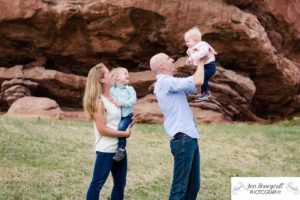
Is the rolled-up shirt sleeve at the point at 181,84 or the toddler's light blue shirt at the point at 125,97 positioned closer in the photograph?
the rolled-up shirt sleeve at the point at 181,84

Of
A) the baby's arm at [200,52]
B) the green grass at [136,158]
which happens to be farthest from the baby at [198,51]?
the green grass at [136,158]

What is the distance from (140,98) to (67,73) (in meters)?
2.64

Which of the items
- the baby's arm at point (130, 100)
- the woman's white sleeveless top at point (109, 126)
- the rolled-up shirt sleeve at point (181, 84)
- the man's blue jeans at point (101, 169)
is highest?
the rolled-up shirt sleeve at point (181, 84)

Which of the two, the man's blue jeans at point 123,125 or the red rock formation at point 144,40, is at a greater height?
the man's blue jeans at point 123,125

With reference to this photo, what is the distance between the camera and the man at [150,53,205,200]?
16.6ft

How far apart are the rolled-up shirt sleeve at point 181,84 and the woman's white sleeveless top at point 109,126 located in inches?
29.0

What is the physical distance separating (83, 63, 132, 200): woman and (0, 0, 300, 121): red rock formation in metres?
10.7

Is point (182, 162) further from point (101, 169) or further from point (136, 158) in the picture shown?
point (136, 158)

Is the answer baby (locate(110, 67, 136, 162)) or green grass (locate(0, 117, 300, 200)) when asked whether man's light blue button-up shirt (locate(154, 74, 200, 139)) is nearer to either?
baby (locate(110, 67, 136, 162))

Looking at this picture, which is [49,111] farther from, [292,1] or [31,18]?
[292,1]

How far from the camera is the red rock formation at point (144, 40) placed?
16453 millimetres

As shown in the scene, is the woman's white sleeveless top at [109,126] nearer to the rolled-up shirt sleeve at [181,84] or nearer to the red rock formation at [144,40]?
the rolled-up shirt sleeve at [181,84]

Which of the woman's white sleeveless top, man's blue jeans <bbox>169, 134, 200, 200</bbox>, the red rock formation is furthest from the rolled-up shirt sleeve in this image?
the red rock formation

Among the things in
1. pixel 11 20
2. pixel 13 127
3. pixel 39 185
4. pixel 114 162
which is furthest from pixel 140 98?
pixel 114 162
